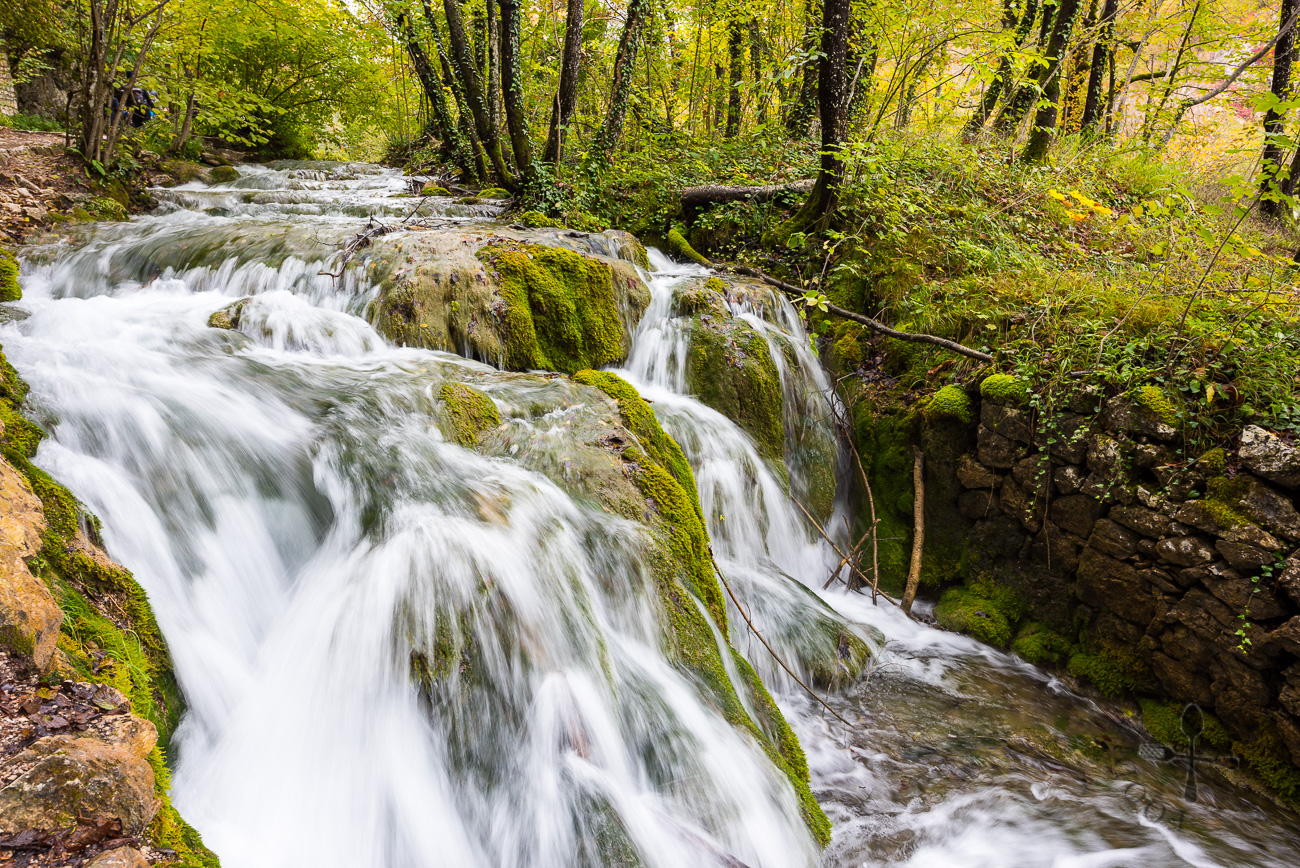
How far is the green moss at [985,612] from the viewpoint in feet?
16.9

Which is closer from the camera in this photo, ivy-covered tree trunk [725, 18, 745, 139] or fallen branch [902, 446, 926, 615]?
fallen branch [902, 446, 926, 615]

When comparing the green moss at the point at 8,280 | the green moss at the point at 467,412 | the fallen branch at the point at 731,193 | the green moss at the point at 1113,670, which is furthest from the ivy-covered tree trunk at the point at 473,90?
the green moss at the point at 1113,670

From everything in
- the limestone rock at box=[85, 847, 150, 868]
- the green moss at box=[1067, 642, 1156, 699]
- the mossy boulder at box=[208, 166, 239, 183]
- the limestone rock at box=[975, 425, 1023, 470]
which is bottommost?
the green moss at box=[1067, 642, 1156, 699]

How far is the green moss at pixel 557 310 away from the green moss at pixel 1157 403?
418 centimetres

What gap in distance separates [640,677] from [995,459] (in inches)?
153

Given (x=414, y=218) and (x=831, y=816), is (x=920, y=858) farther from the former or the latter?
(x=414, y=218)

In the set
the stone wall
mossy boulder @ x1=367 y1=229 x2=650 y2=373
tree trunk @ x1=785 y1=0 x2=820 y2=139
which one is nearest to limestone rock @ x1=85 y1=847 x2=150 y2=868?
mossy boulder @ x1=367 y1=229 x2=650 y2=373

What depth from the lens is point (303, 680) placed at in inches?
103

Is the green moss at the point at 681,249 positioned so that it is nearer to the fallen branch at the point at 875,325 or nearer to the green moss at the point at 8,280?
the fallen branch at the point at 875,325

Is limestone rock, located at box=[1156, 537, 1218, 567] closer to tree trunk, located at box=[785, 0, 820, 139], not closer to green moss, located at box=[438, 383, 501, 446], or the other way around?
green moss, located at box=[438, 383, 501, 446]

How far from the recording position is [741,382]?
5.96 m

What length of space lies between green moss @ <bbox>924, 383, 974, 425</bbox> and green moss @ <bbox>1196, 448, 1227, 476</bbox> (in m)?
1.62

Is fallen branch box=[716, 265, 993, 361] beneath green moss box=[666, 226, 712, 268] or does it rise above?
beneath

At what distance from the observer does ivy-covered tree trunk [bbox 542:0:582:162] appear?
8.94m
